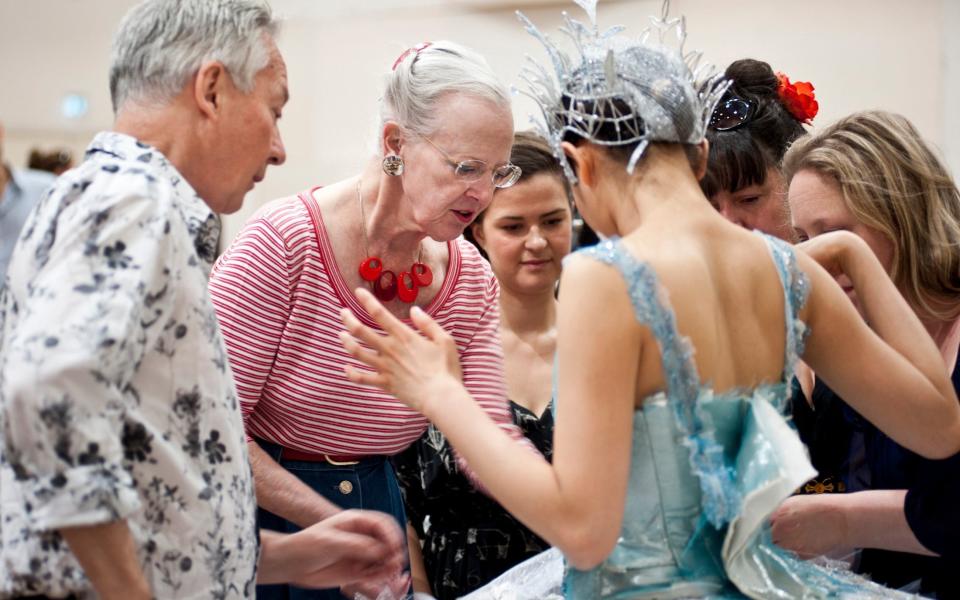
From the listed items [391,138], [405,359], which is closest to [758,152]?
[391,138]

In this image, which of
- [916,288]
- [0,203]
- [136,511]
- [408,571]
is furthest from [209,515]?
[0,203]

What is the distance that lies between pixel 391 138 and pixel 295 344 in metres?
0.49

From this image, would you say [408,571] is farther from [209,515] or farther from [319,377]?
[209,515]

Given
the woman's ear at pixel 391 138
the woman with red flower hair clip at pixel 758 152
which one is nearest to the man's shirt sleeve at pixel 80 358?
the woman's ear at pixel 391 138

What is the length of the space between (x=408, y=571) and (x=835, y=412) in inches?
39.3

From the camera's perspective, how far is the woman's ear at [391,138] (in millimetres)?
2328

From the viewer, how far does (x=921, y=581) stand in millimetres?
2127

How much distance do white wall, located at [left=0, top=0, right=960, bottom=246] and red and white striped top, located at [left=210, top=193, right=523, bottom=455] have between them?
8.50 feet

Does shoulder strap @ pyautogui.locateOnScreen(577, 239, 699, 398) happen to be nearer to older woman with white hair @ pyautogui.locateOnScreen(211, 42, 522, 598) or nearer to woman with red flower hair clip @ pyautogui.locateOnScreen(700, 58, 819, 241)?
older woman with white hair @ pyautogui.locateOnScreen(211, 42, 522, 598)

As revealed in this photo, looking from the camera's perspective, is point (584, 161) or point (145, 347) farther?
point (584, 161)

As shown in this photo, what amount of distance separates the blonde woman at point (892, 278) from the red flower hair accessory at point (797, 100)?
0.46 m

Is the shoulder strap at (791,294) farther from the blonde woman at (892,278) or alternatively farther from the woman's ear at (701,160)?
the blonde woman at (892,278)

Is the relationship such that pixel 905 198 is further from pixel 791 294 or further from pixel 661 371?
pixel 661 371

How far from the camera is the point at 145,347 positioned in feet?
4.41
